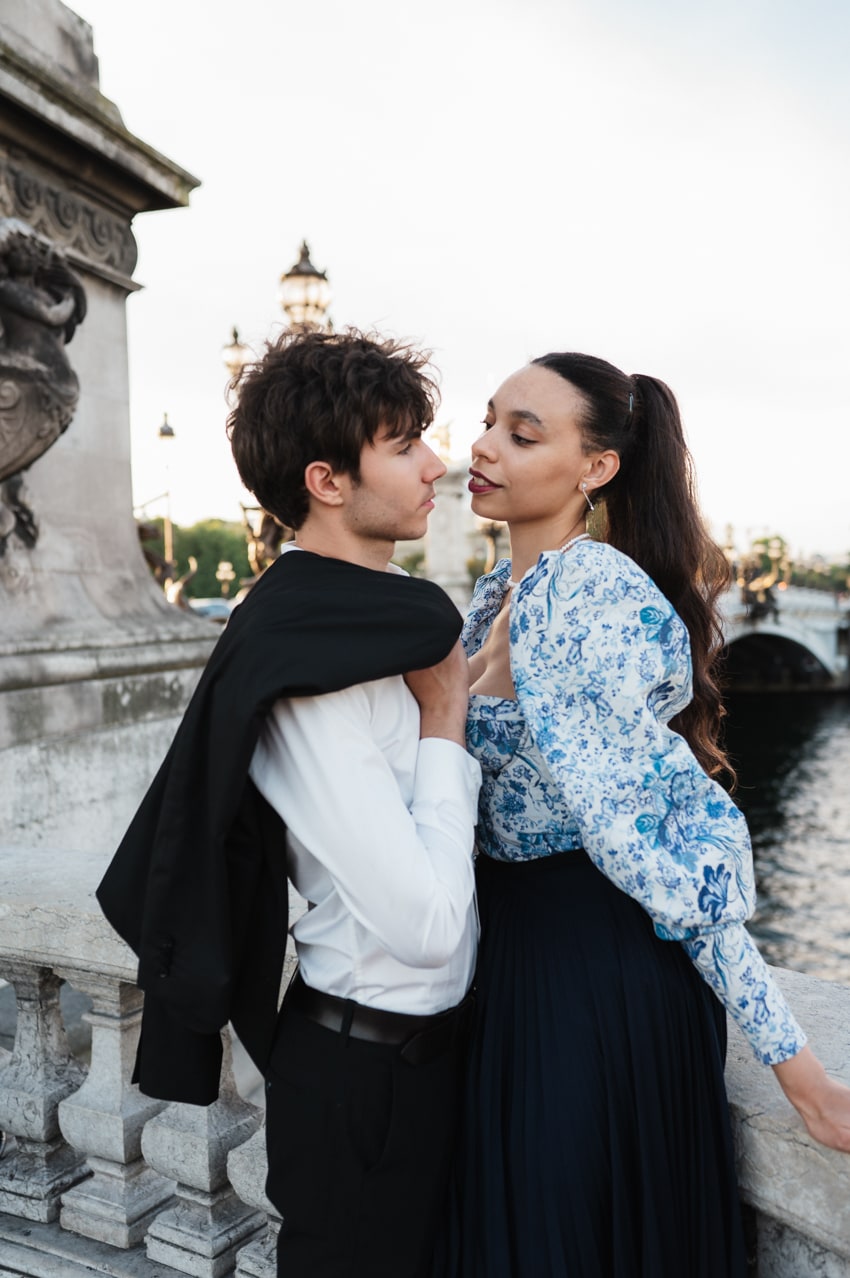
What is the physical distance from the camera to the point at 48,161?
Result: 485 cm

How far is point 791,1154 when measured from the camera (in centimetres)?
161

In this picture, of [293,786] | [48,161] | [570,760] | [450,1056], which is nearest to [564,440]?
[570,760]

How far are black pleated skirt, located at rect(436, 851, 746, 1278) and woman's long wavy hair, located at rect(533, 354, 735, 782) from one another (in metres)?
0.51

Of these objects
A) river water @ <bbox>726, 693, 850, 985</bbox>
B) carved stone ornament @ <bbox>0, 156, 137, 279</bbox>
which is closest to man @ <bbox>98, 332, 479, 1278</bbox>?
carved stone ornament @ <bbox>0, 156, 137, 279</bbox>

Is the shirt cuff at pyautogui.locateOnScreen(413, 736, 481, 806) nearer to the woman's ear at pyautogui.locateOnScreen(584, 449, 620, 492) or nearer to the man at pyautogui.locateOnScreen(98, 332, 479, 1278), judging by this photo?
the man at pyautogui.locateOnScreen(98, 332, 479, 1278)

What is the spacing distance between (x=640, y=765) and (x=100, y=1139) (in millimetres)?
1535

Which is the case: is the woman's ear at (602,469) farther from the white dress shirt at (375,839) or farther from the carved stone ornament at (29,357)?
the carved stone ornament at (29,357)

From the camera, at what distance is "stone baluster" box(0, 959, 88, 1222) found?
7.87ft

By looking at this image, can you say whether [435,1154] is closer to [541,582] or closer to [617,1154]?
[617,1154]

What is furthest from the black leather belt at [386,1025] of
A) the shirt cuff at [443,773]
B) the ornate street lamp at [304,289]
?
the ornate street lamp at [304,289]

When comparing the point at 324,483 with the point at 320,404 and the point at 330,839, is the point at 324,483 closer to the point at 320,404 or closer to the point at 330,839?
the point at 320,404

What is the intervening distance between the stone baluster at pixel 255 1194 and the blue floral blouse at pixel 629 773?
2.78 ft

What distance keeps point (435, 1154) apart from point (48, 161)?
4.71m

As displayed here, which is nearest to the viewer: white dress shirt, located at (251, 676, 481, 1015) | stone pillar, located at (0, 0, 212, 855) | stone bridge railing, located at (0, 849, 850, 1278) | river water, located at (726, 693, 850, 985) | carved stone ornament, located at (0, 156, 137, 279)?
white dress shirt, located at (251, 676, 481, 1015)
